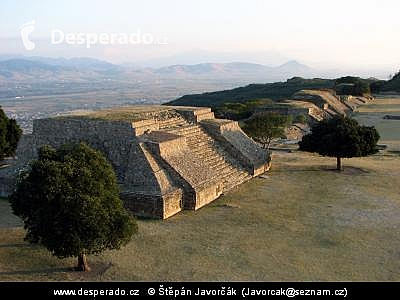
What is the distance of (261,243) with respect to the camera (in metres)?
14.8

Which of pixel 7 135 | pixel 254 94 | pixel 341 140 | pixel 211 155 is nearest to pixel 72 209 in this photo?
pixel 211 155

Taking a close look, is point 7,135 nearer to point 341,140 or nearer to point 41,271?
point 41,271

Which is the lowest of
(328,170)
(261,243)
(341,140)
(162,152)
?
(261,243)

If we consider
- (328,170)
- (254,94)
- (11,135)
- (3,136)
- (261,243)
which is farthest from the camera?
(254,94)

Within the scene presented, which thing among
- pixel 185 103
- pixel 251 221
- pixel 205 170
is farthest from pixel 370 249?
pixel 185 103

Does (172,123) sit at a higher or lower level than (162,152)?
higher

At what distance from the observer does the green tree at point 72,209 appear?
12.2 meters

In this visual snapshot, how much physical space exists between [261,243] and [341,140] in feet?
37.0

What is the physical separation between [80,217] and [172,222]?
5351 mm


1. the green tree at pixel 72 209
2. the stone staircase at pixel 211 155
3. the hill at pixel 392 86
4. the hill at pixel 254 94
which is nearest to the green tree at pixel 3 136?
the stone staircase at pixel 211 155

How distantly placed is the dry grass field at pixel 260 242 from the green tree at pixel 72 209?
0.86 metres

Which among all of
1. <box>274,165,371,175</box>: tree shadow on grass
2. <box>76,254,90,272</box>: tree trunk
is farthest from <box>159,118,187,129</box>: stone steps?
<box>76,254,90,272</box>: tree trunk

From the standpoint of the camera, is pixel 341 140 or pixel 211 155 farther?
pixel 341 140

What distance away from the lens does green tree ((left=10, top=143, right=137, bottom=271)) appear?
1223 cm
